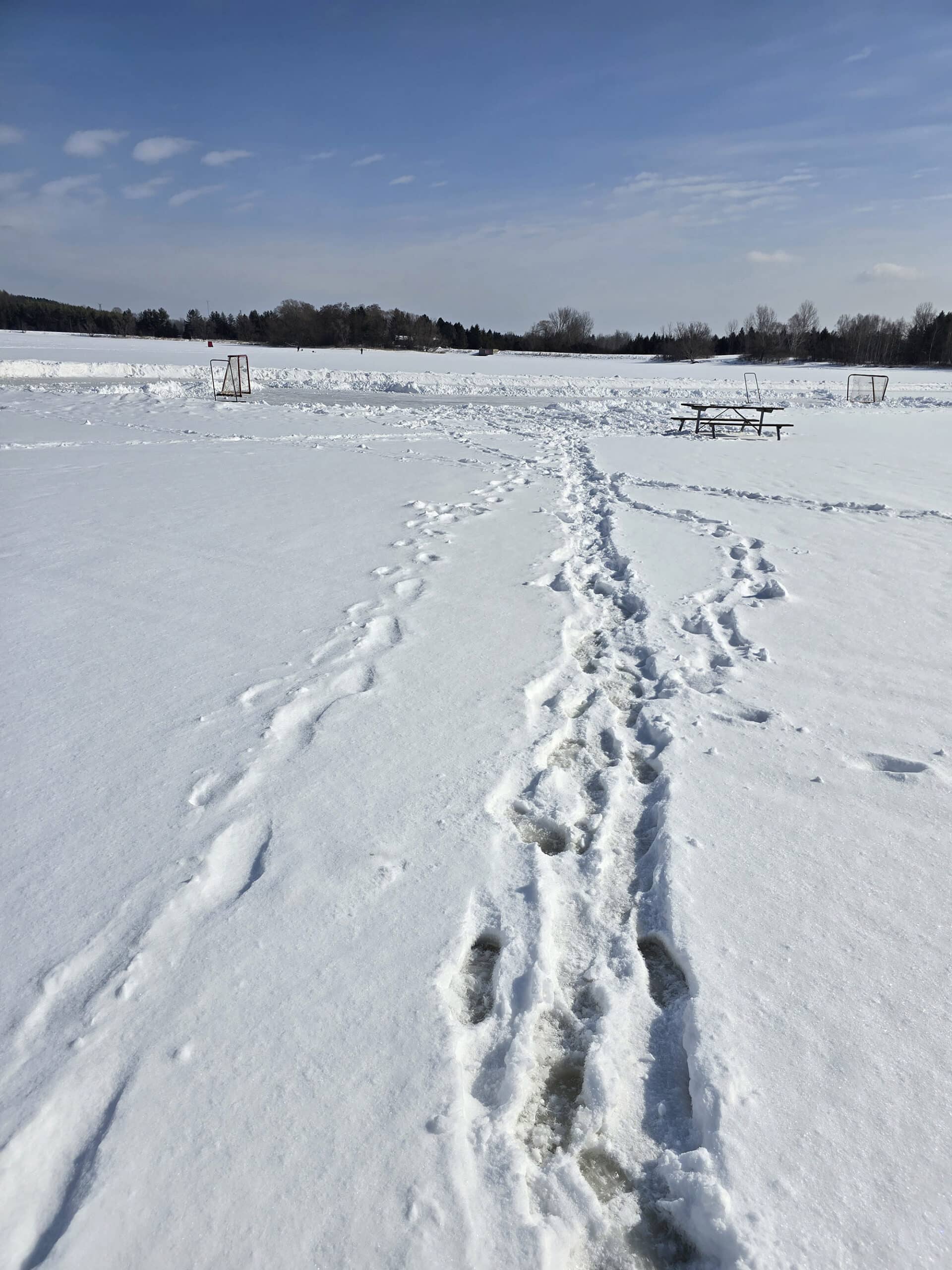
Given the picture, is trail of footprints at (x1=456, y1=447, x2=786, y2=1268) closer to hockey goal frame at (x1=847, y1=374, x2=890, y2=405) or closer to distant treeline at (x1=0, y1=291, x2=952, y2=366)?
hockey goal frame at (x1=847, y1=374, x2=890, y2=405)

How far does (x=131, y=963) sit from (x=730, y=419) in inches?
593

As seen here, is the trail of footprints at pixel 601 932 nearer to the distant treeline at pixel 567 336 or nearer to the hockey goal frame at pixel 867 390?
the hockey goal frame at pixel 867 390

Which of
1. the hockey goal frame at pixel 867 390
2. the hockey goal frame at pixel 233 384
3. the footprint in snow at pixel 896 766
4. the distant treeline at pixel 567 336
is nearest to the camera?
the footprint in snow at pixel 896 766

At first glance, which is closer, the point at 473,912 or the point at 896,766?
the point at 473,912

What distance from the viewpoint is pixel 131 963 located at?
1.94 meters

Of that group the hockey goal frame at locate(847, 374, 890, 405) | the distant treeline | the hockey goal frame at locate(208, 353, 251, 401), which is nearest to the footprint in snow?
the hockey goal frame at locate(208, 353, 251, 401)

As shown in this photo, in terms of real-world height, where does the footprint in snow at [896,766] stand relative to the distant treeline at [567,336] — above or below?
below

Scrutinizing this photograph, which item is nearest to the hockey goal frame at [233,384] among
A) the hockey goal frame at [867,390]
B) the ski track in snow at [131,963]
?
the ski track in snow at [131,963]

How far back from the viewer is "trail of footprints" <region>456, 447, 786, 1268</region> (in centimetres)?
150

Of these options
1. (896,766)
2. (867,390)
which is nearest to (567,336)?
(867,390)

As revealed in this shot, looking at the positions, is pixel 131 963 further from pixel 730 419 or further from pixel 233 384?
pixel 233 384

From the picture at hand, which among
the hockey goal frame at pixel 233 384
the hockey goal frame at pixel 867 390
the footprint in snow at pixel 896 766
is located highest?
the hockey goal frame at pixel 867 390

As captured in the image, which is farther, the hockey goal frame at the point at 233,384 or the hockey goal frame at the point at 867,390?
the hockey goal frame at the point at 867,390

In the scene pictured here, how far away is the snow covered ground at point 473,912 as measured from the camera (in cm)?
142
